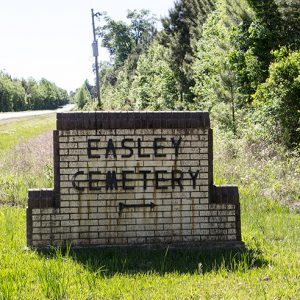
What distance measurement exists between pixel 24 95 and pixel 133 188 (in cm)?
10729

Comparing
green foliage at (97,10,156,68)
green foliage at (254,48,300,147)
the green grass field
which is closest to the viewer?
the green grass field

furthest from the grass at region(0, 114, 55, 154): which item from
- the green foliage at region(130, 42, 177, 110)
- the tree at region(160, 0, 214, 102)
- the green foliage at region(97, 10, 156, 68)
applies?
the green foliage at region(97, 10, 156, 68)

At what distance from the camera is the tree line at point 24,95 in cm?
9294

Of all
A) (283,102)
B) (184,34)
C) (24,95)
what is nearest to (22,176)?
(283,102)

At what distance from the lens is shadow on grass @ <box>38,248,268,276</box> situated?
558 centimetres

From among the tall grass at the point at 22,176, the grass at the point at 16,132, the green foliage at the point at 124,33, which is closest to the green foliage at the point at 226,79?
the tall grass at the point at 22,176

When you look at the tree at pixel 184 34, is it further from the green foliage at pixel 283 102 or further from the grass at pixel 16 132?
the green foliage at pixel 283 102

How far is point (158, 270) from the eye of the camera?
560 centimetres

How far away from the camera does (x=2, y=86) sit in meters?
89.5

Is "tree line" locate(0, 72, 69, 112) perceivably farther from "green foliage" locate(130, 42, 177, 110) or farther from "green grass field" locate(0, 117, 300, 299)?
→ "green grass field" locate(0, 117, 300, 299)

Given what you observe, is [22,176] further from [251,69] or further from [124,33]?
[124,33]

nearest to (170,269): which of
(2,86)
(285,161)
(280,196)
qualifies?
(280,196)

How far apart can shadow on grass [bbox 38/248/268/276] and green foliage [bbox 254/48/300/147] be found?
8.69m

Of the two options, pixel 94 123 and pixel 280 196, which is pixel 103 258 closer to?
pixel 94 123
